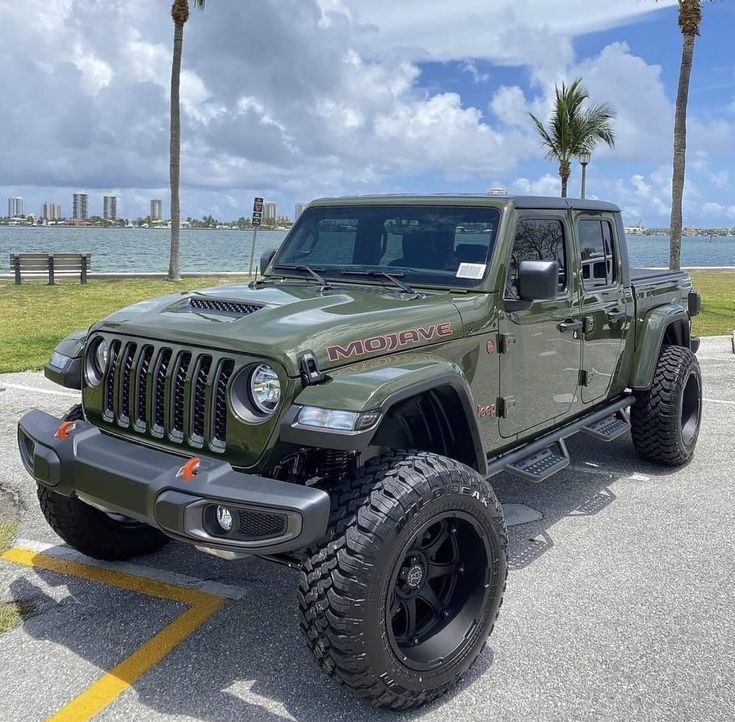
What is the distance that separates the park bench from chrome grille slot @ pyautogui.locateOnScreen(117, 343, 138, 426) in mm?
16284

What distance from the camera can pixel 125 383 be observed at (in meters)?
3.26

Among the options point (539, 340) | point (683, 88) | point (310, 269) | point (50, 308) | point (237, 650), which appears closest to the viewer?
point (237, 650)

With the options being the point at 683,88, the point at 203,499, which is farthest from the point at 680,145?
the point at 203,499

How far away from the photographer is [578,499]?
4.98 metres

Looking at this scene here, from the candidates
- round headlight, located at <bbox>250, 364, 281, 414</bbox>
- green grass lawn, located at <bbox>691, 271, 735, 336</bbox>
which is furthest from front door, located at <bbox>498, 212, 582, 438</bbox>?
green grass lawn, located at <bbox>691, 271, 735, 336</bbox>

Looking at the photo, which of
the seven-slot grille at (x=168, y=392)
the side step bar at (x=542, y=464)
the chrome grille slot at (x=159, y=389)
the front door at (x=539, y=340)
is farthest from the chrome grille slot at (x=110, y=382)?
the side step bar at (x=542, y=464)

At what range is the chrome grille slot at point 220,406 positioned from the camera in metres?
2.91

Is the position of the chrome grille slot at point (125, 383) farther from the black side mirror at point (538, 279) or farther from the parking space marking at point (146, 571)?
the black side mirror at point (538, 279)

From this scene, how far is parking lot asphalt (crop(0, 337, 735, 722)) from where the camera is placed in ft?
9.23

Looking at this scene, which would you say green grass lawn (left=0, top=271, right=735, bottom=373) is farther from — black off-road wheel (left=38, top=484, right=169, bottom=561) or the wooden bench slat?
black off-road wheel (left=38, top=484, right=169, bottom=561)

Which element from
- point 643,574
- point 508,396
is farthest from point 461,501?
point 643,574

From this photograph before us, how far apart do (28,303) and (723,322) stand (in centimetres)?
1279

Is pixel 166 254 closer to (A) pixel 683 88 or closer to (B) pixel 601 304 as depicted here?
(A) pixel 683 88

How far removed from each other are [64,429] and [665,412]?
3.94 meters
